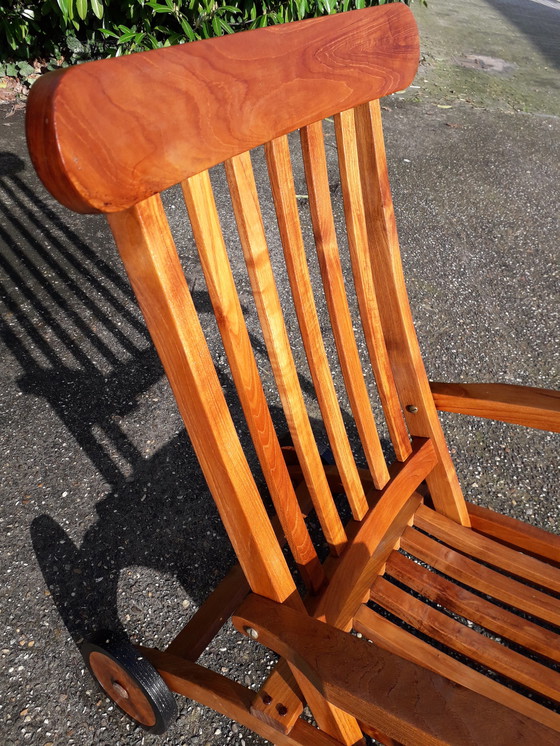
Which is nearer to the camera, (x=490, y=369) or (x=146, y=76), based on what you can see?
(x=146, y=76)

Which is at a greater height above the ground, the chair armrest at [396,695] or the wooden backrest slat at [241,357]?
the wooden backrest slat at [241,357]

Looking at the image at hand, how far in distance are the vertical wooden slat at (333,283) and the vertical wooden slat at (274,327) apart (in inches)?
6.9

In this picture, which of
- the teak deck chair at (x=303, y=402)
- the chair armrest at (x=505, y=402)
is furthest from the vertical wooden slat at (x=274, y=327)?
the chair armrest at (x=505, y=402)

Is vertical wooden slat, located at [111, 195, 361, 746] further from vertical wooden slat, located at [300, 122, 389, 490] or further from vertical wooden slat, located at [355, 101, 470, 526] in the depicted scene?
vertical wooden slat, located at [355, 101, 470, 526]

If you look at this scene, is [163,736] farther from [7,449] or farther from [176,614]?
[7,449]

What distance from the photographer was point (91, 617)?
1.72 meters

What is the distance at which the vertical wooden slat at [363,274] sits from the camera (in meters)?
1.19

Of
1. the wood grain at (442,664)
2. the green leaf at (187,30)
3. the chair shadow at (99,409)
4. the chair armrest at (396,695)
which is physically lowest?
the chair shadow at (99,409)

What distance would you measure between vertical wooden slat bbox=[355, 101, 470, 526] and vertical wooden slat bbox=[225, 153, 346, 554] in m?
0.34

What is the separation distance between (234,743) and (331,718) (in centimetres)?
44

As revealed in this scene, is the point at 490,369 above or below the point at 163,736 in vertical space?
below

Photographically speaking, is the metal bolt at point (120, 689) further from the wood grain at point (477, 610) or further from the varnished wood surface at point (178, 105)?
the varnished wood surface at point (178, 105)

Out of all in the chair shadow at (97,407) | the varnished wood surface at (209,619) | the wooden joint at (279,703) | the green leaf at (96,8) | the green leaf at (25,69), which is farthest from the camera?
the green leaf at (25,69)

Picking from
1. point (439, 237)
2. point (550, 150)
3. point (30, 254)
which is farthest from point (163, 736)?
point (550, 150)
